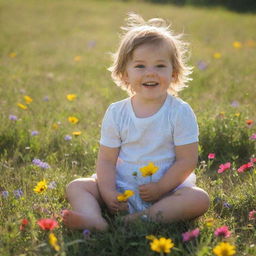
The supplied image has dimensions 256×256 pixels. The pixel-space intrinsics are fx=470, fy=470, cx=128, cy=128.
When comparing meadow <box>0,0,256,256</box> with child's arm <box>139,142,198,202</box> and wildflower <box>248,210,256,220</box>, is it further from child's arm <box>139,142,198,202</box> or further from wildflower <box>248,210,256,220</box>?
child's arm <box>139,142,198,202</box>

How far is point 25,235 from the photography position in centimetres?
242

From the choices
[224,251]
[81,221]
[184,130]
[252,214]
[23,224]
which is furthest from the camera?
[184,130]

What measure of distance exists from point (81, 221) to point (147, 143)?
628 millimetres

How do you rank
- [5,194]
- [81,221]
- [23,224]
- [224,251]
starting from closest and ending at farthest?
[224,251], [23,224], [81,221], [5,194]

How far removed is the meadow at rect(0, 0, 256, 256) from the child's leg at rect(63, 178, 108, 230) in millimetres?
54

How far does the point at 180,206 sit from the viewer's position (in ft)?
8.27

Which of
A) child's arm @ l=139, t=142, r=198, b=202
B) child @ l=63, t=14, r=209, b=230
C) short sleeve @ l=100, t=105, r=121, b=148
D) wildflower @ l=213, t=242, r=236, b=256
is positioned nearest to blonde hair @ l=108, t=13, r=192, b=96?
child @ l=63, t=14, r=209, b=230

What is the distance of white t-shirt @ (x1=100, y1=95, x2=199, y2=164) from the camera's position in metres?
2.71

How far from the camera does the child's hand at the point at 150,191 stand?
2584 millimetres

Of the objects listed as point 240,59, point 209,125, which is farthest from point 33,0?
point 209,125

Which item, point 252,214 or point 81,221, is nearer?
point 81,221

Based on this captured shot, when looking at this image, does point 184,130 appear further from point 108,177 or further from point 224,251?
point 224,251

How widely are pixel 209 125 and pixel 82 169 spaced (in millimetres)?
1036

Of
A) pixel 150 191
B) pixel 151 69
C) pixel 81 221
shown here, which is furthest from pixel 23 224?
pixel 151 69
